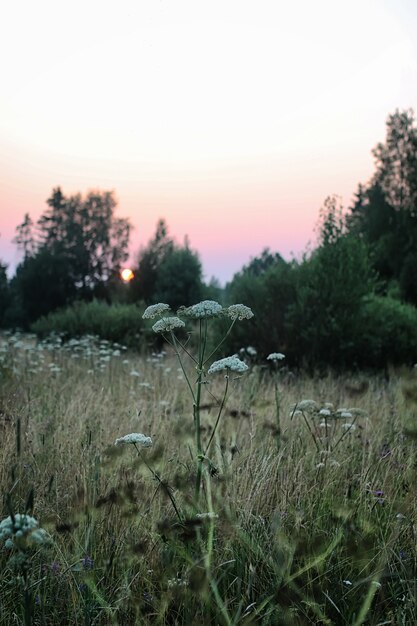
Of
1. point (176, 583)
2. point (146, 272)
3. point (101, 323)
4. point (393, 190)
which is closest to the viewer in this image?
point (176, 583)

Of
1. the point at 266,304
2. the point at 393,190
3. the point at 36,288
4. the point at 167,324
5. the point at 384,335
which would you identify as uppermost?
the point at 393,190

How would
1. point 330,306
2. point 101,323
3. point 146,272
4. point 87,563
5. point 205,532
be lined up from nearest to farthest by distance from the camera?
point 87,563
point 205,532
point 330,306
point 101,323
point 146,272

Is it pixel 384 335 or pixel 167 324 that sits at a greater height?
pixel 167 324

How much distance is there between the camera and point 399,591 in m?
2.46

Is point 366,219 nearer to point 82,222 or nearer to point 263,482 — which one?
point 82,222

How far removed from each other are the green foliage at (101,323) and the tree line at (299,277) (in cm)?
122

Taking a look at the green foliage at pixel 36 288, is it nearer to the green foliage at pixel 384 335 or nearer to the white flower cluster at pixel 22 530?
the green foliage at pixel 384 335

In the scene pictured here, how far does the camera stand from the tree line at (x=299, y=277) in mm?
11164

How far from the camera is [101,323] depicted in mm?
17859

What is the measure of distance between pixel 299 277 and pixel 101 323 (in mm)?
8237

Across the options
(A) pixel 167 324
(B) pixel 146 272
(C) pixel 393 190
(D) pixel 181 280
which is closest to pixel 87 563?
(A) pixel 167 324

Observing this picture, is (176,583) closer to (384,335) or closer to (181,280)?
(384,335)

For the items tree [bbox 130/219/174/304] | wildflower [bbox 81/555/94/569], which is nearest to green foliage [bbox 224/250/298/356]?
wildflower [bbox 81/555/94/569]

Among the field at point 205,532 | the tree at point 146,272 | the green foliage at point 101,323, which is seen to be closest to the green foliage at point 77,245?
the tree at point 146,272
